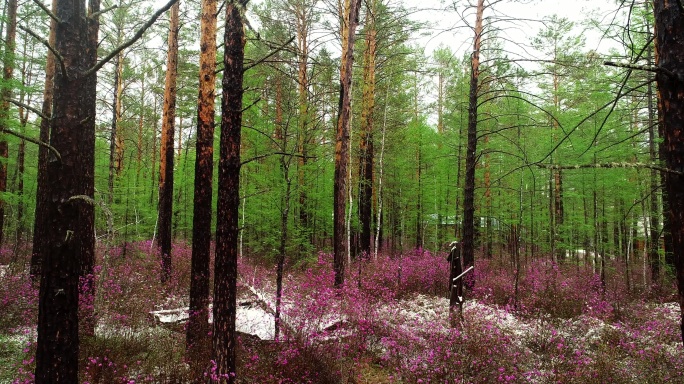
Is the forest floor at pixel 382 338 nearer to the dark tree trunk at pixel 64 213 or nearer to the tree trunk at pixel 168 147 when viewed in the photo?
the dark tree trunk at pixel 64 213

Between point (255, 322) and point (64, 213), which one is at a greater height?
point (64, 213)

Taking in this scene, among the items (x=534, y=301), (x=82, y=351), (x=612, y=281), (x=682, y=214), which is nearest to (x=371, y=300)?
(x=534, y=301)

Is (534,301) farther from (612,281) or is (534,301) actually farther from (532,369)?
(612,281)

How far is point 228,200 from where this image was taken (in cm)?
421

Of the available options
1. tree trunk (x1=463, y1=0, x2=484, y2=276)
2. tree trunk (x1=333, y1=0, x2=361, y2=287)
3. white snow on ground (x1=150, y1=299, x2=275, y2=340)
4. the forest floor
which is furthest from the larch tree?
tree trunk (x1=463, y1=0, x2=484, y2=276)

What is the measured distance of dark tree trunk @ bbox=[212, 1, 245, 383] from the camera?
4195 millimetres

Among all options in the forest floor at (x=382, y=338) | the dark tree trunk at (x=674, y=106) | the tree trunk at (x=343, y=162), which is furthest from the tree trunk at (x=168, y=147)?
the dark tree trunk at (x=674, y=106)

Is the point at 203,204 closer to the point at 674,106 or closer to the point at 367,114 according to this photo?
the point at 674,106

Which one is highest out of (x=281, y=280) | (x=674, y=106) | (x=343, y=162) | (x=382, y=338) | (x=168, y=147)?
(x=168, y=147)

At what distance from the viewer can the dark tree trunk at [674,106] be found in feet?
8.15

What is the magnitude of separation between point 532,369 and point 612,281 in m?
11.0

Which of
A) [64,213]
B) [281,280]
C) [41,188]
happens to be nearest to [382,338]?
[281,280]

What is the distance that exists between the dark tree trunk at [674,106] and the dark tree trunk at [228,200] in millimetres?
4059

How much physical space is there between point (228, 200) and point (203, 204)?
7.74 ft
